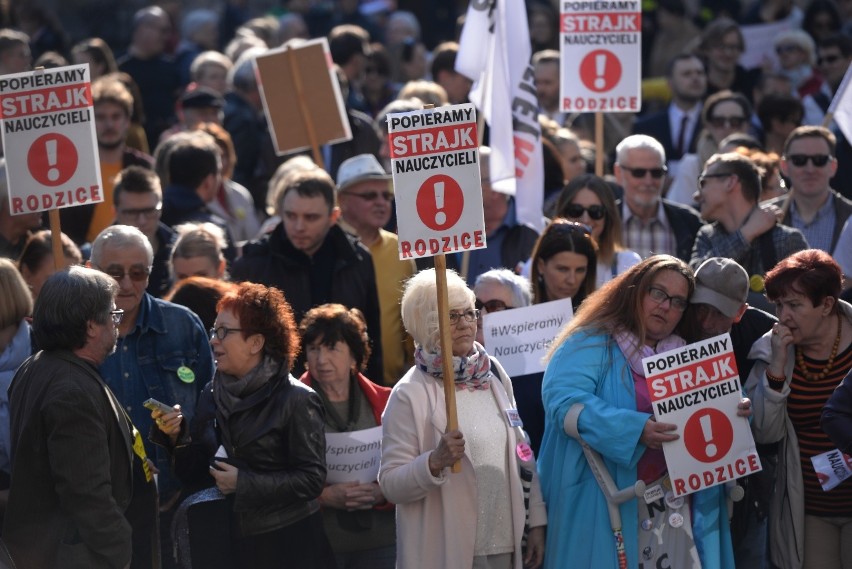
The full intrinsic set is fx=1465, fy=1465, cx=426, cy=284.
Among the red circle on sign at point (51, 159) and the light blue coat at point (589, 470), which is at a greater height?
the red circle on sign at point (51, 159)

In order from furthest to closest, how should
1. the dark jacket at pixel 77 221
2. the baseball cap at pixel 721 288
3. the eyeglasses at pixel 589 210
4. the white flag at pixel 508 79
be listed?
the dark jacket at pixel 77 221 < the white flag at pixel 508 79 < the eyeglasses at pixel 589 210 < the baseball cap at pixel 721 288

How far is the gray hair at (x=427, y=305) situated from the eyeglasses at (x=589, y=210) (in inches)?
81.2

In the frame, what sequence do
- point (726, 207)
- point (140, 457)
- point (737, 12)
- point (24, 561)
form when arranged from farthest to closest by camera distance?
point (737, 12) < point (726, 207) < point (140, 457) < point (24, 561)

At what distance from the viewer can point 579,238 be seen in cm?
715

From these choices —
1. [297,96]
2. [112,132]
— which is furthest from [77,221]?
[297,96]

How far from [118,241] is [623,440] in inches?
96.8

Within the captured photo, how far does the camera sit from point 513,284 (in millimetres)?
7215

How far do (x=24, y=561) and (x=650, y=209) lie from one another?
476cm

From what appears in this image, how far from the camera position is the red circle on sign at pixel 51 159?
7.07 metres

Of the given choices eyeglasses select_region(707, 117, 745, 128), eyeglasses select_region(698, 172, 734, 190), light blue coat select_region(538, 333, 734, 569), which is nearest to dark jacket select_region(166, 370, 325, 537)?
Answer: light blue coat select_region(538, 333, 734, 569)

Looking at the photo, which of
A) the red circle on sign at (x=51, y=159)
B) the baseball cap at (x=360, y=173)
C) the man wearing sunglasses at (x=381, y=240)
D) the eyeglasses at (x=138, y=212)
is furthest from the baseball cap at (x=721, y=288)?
the eyeglasses at (x=138, y=212)

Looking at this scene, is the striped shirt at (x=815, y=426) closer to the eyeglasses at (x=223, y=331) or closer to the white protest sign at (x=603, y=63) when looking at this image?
the eyeglasses at (x=223, y=331)

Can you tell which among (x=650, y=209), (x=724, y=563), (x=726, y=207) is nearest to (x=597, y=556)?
(x=724, y=563)

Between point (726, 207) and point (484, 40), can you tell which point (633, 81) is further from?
point (726, 207)
